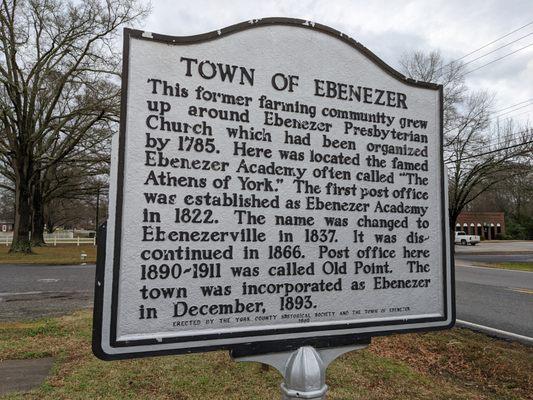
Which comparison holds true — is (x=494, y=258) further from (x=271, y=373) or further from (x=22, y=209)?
(x=22, y=209)

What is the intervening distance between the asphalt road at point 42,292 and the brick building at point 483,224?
58603 mm

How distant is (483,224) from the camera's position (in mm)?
62812

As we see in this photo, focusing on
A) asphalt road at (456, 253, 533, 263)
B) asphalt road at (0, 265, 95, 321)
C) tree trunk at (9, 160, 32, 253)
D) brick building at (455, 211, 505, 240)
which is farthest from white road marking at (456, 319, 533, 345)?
brick building at (455, 211, 505, 240)

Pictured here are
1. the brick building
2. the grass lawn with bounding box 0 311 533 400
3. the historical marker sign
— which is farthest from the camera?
the brick building

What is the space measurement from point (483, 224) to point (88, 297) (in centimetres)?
6399

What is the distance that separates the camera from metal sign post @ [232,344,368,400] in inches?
83.1

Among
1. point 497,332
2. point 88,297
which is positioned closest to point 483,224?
point 497,332

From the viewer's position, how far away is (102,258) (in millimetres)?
1923

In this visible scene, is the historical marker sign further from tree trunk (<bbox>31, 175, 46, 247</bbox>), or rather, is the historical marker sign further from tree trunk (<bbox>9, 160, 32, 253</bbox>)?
tree trunk (<bbox>31, 175, 46, 247</bbox>)

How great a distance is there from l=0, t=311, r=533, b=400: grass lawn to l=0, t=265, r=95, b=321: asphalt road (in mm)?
1912

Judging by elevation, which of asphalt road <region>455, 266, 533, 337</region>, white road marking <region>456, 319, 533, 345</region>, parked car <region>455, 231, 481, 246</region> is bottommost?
asphalt road <region>455, 266, 533, 337</region>

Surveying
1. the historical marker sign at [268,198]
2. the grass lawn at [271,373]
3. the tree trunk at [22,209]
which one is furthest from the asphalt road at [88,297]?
the tree trunk at [22,209]

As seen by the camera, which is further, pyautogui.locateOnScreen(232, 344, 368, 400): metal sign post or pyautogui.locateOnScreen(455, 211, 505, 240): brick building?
pyautogui.locateOnScreen(455, 211, 505, 240): brick building

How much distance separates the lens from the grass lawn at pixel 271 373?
3762mm
